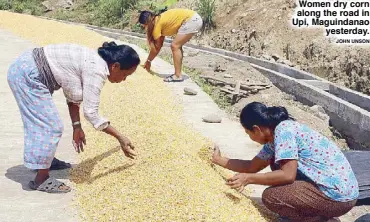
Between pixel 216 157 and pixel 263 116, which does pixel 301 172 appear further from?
pixel 216 157

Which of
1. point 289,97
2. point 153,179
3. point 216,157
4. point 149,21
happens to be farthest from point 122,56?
point 289,97

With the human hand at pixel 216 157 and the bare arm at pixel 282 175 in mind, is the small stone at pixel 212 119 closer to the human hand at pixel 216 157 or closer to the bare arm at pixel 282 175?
the human hand at pixel 216 157

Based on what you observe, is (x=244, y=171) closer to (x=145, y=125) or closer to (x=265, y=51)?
(x=145, y=125)

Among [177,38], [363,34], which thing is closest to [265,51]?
[363,34]

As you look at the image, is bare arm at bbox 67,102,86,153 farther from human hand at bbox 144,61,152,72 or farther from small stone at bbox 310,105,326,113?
small stone at bbox 310,105,326,113

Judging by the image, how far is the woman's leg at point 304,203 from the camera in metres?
3.21

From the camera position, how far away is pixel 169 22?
738 cm

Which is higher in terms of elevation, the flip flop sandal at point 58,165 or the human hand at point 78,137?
the human hand at point 78,137

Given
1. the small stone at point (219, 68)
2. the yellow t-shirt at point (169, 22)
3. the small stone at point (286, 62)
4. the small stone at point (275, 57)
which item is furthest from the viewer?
the small stone at point (275, 57)

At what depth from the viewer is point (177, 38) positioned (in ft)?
24.5

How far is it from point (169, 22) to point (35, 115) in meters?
4.11

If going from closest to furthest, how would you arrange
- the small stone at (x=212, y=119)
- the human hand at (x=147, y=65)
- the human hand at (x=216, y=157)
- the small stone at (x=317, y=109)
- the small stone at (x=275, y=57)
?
the human hand at (x=216, y=157), the small stone at (x=212, y=119), the small stone at (x=317, y=109), the human hand at (x=147, y=65), the small stone at (x=275, y=57)

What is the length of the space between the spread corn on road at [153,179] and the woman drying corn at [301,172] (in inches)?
9.7

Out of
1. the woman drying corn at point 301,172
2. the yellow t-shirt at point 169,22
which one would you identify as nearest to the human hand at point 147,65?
the yellow t-shirt at point 169,22
